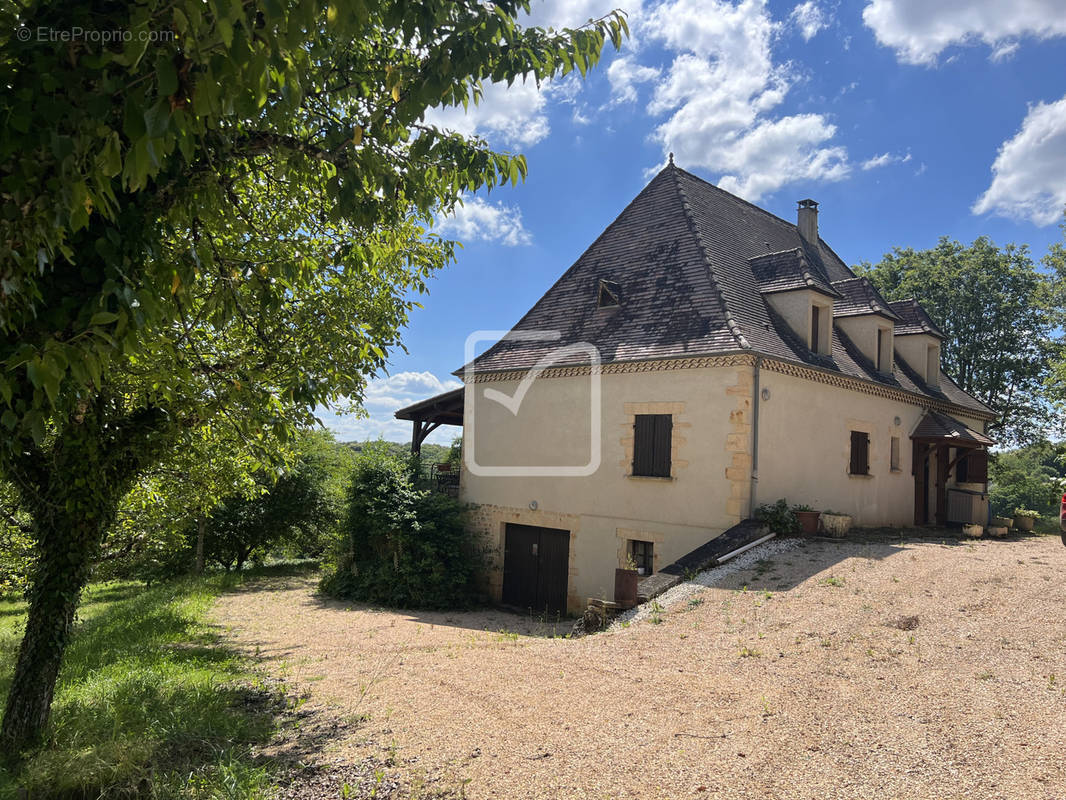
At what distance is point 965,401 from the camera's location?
70.6 ft

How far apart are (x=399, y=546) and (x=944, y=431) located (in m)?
14.0

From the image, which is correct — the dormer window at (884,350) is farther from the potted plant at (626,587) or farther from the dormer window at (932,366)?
the potted plant at (626,587)

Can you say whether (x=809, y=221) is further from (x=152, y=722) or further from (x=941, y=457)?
(x=152, y=722)

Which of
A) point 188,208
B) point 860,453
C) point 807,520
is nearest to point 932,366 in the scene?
point 860,453

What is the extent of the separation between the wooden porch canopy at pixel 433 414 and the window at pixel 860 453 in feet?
30.6

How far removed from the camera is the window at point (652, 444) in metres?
13.6

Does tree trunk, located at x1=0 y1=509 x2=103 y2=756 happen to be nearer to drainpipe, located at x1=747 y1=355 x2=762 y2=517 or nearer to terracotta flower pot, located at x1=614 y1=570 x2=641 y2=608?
terracotta flower pot, located at x1=614 y1=570 x2=641 y2=608

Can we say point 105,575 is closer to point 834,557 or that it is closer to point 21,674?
point 21,674

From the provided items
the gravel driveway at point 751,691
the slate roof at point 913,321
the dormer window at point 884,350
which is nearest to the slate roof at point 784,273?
the dormer window at point 884,350

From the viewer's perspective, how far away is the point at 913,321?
67.9ft

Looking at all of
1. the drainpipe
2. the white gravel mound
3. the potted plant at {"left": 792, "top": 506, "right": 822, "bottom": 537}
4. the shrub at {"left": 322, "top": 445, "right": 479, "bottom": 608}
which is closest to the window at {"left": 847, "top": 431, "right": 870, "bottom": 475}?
the potted plant at {"left": 792, "top": 506, "right": 822, "bottom": 537}

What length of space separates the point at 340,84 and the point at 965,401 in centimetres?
2235

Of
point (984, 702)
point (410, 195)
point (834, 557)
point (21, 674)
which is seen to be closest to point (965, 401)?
point (834, 557)

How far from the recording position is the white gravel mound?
9641mm
